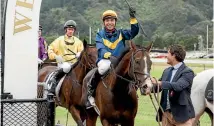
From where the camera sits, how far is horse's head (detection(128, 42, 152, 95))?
18.0 feet

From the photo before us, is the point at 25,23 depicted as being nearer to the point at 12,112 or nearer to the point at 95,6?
the point at 12,112

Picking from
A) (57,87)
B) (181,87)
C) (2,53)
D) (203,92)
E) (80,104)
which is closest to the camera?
(2,53)

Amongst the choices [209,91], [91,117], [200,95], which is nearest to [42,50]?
[91,117]

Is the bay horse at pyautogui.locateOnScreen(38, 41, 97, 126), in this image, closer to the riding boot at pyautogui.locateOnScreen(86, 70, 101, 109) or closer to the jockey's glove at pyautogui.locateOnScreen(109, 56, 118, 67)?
the riding boot at pyautogui.locateOnScreen(86, 70, 101, 109)

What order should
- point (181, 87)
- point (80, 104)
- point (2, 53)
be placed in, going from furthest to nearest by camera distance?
point (80, 104), point (181, 87), point (2, 53)

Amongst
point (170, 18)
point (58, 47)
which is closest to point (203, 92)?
point (58, 47)

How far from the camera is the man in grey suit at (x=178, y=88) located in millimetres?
5371

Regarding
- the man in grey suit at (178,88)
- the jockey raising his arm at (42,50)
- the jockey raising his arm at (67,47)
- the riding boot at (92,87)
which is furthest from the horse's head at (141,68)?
the jockey raising his arm at (42,50)

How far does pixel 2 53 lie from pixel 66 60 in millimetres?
5744

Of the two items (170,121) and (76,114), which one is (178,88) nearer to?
(170,121)

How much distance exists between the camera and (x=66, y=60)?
9.66 meters

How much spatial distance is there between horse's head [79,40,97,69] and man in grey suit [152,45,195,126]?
292 centimetres

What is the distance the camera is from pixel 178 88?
532cm

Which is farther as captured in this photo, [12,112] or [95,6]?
[95,6]
